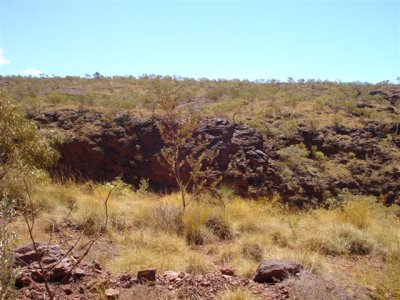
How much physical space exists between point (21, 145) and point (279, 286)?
581 centimetres

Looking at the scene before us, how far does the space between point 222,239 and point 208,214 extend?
606 millimetres

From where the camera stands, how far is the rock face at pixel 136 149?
13.7 meters

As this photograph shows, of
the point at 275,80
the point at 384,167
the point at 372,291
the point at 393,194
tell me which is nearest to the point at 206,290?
the point at 372,291

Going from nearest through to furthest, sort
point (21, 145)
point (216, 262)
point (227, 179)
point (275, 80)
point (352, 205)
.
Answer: point (216, 262)
point (21, 145)
point (352, 205)
point (227, 179)
point (275, 80)

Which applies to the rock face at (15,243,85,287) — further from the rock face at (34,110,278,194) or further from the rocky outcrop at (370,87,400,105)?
the rocky outcrop at (370,87,400,105)

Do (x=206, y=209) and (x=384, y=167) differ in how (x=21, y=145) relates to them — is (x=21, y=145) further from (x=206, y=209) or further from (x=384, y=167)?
(x=384, y=167)

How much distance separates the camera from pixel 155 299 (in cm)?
410

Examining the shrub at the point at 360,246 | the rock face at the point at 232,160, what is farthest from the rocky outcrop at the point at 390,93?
the shrub at the point at 360,246

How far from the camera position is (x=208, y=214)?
7805 mm

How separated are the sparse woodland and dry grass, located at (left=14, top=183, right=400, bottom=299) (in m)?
0.02

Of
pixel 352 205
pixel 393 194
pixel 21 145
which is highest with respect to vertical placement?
pixel 21 145

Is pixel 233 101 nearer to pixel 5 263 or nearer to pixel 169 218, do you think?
pixel 169 218

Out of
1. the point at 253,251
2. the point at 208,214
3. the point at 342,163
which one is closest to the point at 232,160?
the point at 342,163

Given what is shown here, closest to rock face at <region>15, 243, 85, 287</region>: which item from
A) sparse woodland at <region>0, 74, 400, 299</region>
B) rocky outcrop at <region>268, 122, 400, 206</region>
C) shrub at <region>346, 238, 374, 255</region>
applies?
sparse woodland at <region>0, 74, 400, 299</region>
